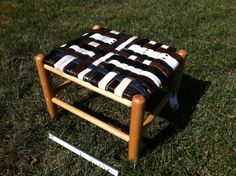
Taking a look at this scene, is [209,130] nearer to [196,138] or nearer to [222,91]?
[196,138]

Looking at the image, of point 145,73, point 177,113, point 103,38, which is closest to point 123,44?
point 103,38

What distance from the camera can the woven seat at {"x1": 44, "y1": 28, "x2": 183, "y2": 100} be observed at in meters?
1.64

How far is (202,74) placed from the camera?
8.88 feet

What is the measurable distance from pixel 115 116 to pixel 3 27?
6.51 ft

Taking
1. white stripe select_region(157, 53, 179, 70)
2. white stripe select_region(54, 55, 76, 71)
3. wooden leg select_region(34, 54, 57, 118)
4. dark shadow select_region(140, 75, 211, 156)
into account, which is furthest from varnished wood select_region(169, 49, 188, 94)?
wooden leg select_region(34, 54, 57, 118)

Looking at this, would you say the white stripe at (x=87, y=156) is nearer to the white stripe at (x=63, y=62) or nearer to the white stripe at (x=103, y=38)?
the white stripe at (x=63, y=62)

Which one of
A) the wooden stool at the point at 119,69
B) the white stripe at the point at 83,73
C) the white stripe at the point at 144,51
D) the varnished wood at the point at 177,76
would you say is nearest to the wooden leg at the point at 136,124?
the wooden stool at the point at 119,69

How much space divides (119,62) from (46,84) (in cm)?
53

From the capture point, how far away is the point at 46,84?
198 cm

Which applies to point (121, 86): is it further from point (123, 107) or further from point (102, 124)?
point (123, 107)

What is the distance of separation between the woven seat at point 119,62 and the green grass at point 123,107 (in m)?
0.53

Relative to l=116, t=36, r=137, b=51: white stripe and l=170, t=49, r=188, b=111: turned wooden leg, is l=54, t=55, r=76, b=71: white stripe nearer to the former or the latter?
l=116, t=36, r=137, b=51: white stripe

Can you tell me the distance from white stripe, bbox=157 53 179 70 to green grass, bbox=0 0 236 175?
551 mm

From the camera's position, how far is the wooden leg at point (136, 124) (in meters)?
1.53
